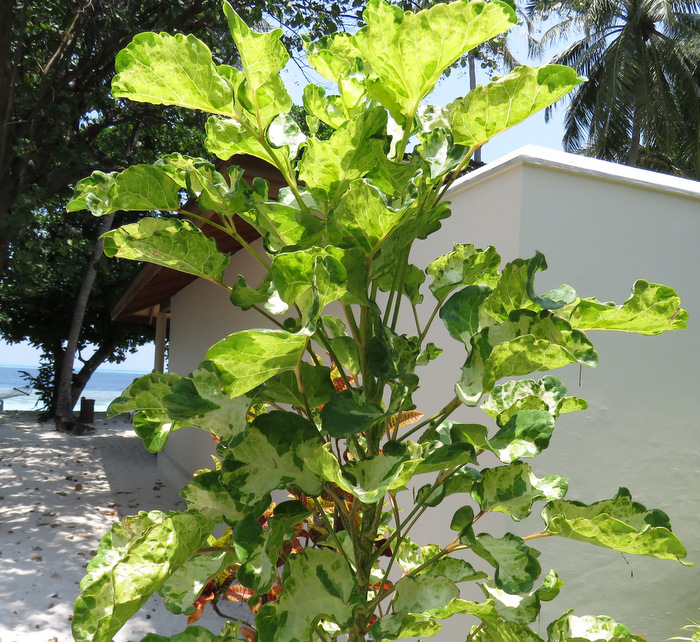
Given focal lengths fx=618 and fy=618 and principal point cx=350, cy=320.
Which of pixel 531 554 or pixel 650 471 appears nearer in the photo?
pixel 531 554

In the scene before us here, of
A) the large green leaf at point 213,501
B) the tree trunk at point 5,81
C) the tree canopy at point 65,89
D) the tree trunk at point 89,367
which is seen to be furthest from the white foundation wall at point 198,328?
the tree trunk at point 89,367

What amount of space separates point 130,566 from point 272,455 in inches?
10.8

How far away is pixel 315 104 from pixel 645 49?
65.9 ft

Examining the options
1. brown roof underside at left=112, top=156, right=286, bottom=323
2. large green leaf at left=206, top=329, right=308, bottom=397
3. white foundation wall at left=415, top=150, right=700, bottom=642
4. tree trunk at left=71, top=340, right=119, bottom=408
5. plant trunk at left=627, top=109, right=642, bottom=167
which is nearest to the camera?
large green leaf at left=206, top=329, right=308, bottom=397

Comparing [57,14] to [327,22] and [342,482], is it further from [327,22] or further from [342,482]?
[342,482]

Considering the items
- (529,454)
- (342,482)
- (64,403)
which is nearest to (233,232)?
(342,482)

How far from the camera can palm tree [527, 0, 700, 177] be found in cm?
1719

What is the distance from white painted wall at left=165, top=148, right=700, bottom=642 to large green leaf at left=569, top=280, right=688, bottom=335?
1.15 metres

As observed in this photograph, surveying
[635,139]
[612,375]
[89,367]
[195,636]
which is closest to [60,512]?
[612,375]

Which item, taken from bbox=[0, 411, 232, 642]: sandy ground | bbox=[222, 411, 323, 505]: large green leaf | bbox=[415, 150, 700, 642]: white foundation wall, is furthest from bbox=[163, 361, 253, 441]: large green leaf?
bbox=[0, 411, 232, 642]: sandy ground

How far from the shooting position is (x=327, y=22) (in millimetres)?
6875

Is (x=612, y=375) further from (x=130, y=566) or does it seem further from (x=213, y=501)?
(x=130, y=566)

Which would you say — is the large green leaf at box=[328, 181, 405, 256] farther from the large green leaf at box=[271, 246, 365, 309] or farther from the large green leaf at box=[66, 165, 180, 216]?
the large green leaf at box=[66, 165, 180, 216]

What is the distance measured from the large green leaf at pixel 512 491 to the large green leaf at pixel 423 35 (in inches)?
26.5
